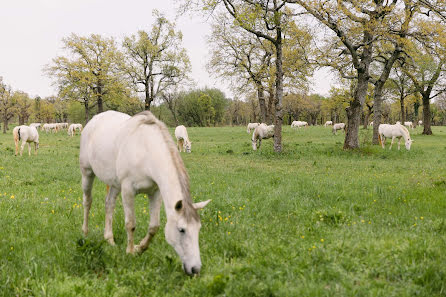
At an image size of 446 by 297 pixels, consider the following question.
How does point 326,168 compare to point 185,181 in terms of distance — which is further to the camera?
point 326,168

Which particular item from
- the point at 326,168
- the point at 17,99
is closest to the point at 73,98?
the point at 17,99

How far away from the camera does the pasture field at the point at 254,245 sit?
11.2 ft

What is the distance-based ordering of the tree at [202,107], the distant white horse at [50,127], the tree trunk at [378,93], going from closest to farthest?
the tree trunk at [378,93] < the distant white horse at [50,127] < the tree at [202,107]

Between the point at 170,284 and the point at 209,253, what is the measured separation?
3.07 ft

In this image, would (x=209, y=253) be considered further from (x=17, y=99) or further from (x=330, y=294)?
(x=17, y=99)

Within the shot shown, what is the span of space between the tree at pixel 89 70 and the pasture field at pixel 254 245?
34234 mm

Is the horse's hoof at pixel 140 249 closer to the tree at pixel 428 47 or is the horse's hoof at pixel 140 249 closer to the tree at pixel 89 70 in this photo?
the tree at pixel 428 47

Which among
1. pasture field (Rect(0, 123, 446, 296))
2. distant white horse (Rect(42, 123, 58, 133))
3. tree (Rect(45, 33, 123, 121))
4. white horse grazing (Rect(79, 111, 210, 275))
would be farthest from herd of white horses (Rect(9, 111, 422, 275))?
distant white horse (Rect(42, 123, 58, 133))

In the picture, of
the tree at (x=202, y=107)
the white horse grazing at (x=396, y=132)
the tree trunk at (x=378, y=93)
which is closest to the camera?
the white horse grazing at (x=396, y=132)

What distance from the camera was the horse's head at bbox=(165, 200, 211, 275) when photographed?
3.46 meters

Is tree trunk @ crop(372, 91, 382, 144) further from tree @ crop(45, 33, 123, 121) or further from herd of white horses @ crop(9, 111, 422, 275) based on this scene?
tree @ crop(45, 33, 123, 121)

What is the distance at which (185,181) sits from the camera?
3.68 metres

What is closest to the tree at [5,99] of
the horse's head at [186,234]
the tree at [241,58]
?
the tree at [241,58]

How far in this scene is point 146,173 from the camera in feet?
12.8
